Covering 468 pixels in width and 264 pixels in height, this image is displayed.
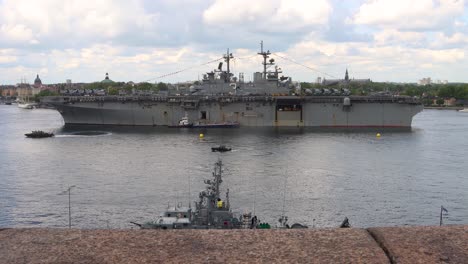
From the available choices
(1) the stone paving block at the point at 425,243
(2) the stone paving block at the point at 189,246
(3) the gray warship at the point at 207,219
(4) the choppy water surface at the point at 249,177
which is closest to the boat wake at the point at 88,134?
(4) the choppy water surface at the point at 249,177

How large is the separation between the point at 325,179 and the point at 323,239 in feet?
89.9

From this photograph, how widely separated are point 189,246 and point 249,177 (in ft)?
89.7

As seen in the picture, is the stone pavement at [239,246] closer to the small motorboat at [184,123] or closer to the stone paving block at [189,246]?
the stone paving block at [189,246]

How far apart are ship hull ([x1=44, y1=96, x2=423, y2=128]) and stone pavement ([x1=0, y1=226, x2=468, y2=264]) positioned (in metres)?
62.8

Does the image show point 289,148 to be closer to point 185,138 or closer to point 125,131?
point 185,138

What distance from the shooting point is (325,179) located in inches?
1206

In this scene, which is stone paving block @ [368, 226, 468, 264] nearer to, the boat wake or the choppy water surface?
the choppy water surface

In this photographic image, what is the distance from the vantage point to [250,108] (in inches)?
2640

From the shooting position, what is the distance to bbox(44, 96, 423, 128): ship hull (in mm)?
65875

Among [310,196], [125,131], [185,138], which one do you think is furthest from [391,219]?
[125,131]

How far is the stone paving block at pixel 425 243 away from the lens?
11.2ft

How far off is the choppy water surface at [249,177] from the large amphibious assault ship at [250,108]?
12.4m

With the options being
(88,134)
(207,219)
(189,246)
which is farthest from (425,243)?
(88,134)

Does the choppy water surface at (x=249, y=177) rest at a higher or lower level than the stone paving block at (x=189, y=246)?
lower
